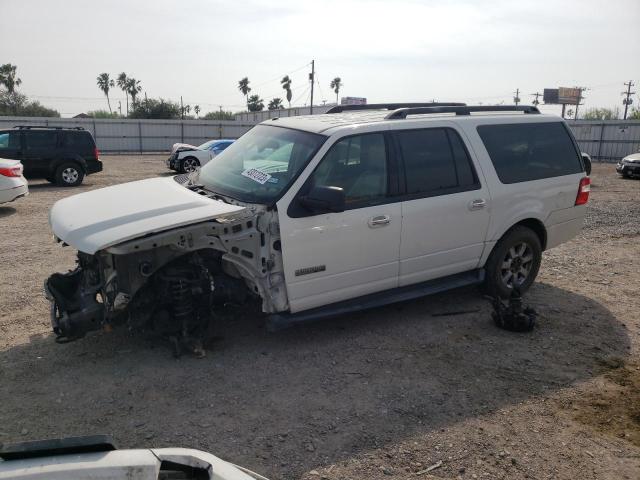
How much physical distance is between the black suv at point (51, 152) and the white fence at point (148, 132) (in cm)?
1942

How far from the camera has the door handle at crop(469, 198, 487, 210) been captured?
5.18 metres

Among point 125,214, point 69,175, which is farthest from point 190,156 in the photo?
point 125,214

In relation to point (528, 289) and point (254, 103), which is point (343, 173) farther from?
point (254, 103)

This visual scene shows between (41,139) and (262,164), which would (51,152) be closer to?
(41,139)

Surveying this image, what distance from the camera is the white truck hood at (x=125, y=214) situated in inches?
146

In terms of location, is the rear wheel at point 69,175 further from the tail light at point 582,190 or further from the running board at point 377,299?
the tail light at point 582,190

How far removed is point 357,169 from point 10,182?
8788 millimetres

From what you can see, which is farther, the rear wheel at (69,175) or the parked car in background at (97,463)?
the rear wheel at (69,175)

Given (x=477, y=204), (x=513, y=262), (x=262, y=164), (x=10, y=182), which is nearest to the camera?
(x=262, y=164)

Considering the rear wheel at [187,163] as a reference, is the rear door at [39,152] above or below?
above

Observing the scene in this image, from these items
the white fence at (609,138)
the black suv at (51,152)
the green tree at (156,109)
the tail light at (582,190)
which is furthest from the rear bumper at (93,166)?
the green tree at (156,109)

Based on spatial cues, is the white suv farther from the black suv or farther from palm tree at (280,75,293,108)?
palm tree at (280,75,293,108)

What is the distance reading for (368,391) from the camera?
3977mm

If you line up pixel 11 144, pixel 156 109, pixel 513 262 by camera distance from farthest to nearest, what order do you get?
pixel 156 109
pixel 11 144
pixel 513 262
